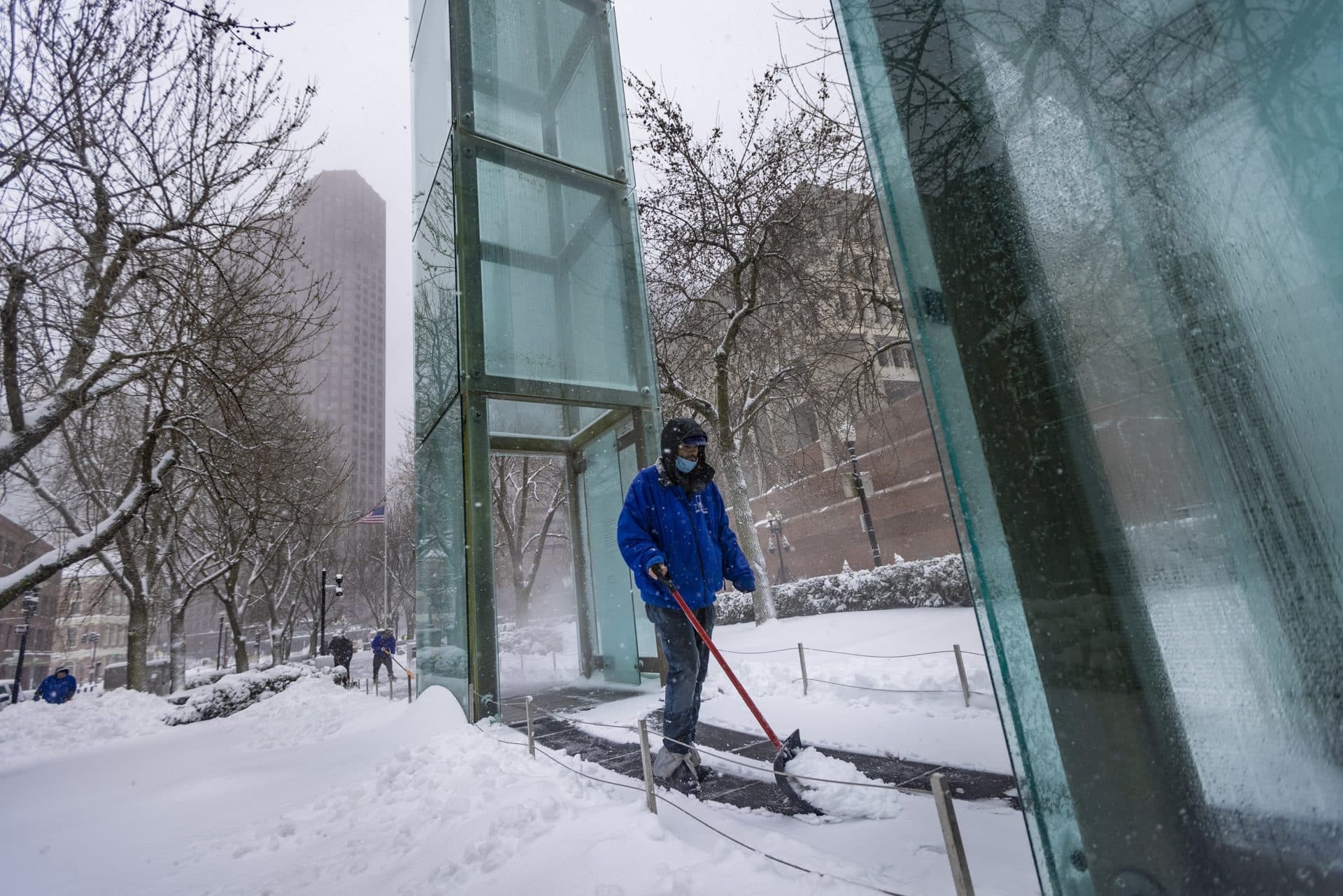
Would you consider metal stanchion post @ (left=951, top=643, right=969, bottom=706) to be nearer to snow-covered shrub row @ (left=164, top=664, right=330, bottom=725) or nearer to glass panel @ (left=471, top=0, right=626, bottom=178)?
glass panel @ (left=471, top=0, right=626, bottom=178)

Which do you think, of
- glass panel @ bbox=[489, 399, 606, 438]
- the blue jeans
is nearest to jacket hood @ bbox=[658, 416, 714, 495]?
the blue jeans

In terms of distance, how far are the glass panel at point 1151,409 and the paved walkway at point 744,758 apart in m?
1.55

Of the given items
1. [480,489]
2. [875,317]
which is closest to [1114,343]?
[480,489]

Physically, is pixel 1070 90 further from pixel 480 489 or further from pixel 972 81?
pixel 480 489

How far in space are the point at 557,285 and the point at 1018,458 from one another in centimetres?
725

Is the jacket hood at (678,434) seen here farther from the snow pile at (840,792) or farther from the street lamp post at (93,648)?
the street lamp post at (93,648)

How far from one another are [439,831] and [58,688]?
22373 millimetres

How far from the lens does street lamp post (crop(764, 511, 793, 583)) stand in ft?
100

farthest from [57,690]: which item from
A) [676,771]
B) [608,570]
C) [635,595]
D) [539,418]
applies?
[676,771]

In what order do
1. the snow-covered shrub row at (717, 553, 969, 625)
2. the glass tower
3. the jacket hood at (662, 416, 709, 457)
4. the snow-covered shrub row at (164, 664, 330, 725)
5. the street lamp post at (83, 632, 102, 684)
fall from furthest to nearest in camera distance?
the street lamp post at (83, 632, 102, 684) → the snow-covered shrub row at (717, 553, 969, 625) → the snow-covered shrub row at (164, 664, 330, 725) → the glass tower → the jacket hood at (662, 416, 709, 457)

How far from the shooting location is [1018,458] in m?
1.54

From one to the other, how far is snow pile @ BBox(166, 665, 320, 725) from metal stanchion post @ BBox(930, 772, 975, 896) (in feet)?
51.5

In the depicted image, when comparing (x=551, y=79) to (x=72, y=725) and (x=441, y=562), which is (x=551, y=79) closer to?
(x=441, y=562)

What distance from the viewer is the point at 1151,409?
4.81 ft
